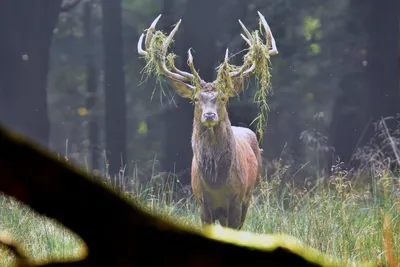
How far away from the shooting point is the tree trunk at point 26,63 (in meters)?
4.32

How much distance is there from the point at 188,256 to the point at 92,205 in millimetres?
73

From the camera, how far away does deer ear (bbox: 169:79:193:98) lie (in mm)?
3532

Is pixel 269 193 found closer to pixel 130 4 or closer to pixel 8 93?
pixel 130 4

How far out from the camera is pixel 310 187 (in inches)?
158

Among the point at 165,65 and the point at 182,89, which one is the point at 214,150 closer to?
A: the point at 182,89

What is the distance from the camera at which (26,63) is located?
4.38 metres

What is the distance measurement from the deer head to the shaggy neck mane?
58 mm

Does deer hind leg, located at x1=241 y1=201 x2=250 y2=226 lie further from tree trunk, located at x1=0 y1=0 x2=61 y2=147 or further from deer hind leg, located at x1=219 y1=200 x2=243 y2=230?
tree trunk, located at x1=0 y1=0 x2=61 y2=147

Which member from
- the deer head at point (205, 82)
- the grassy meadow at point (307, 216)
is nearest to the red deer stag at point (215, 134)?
the deer head at point (205, 82)

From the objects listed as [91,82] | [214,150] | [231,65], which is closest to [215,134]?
[214,150]

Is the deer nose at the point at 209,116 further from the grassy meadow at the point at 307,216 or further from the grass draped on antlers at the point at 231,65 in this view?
the grassy meadow at the point at 307,216

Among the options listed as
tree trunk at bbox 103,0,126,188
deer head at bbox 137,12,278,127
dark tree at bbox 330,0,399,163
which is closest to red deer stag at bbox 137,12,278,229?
deer head at bbox 137,12,278,127

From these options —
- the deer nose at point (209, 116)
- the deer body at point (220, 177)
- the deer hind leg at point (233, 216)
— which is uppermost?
the deer nose at point (209, 116)

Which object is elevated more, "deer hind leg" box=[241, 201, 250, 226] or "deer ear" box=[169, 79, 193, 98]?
"deer ear" box=[169, 79, 193, 98]
